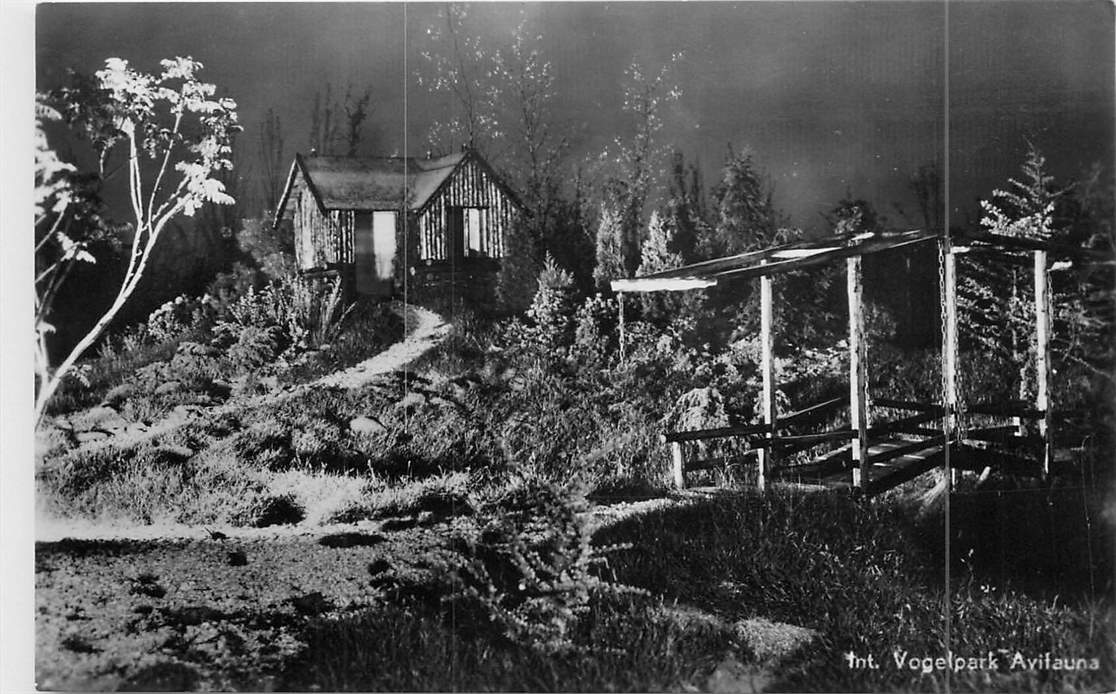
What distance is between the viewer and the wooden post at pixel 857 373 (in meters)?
3.80

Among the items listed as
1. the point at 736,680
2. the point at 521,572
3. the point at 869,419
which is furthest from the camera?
the point at 869,419

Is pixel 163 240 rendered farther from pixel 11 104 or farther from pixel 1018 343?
pixel 1018 343

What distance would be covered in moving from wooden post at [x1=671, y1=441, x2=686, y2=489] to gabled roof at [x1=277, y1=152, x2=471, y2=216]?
1691 millimetres

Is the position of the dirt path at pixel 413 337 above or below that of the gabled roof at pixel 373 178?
below

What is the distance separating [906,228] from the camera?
3875mm

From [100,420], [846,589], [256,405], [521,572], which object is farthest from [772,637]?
[100,420]

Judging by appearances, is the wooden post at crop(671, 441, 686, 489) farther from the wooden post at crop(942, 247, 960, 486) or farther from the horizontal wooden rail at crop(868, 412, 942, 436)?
the wooden post at crop(942, 247, 960, 486)

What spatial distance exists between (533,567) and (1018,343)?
2.55 m

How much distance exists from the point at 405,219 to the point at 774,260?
5.84ft

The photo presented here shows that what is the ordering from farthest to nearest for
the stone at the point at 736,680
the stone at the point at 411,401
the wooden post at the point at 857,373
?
the stone at the point at 411,401
the wooden post at the point at 857,373
the stone at the point at 736,680

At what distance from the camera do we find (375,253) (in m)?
3.96

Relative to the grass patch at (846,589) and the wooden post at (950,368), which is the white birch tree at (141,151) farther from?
the wooden post at (950,368)

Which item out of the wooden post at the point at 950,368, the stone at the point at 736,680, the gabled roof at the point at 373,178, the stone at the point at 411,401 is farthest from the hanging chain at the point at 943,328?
the stone at the point at 411,401

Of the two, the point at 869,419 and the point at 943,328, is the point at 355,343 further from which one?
the point at 943,328
